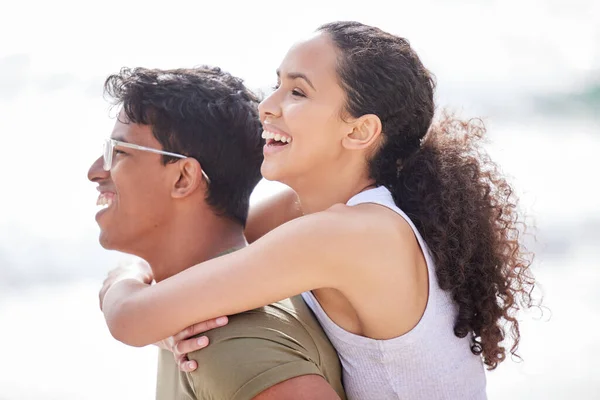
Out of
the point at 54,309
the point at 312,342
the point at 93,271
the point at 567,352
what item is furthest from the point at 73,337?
the point at 312,342

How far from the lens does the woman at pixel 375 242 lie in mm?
2746

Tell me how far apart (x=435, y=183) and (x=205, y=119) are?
2.97 feet

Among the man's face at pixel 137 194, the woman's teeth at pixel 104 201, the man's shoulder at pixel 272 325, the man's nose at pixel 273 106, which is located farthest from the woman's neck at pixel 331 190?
the woman's teeth at pixel 104 201

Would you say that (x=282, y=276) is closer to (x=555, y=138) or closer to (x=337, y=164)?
(x=337, y=164)

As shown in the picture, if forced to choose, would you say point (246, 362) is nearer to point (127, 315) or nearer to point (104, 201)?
point (127, 315)

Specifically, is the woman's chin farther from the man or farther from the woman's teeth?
the woman's teeth

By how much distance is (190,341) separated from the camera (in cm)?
270

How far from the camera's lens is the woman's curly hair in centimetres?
300

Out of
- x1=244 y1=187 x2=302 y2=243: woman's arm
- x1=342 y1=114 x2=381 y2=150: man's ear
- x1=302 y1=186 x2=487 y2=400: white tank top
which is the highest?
x1=342 y1=114 x2=381 y2=150: man's ear

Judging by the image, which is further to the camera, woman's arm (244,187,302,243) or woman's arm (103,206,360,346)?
woman's arm (244,187,302,243)

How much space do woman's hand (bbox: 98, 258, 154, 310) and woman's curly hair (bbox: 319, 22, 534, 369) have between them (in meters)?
0.98

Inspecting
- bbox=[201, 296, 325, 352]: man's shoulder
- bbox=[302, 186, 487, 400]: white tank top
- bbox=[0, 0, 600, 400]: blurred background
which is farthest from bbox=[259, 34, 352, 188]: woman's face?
bbox=[0, 0, 600, 400]: blurred background

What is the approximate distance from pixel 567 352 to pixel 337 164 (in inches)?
209

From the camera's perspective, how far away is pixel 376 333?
9.43ft
